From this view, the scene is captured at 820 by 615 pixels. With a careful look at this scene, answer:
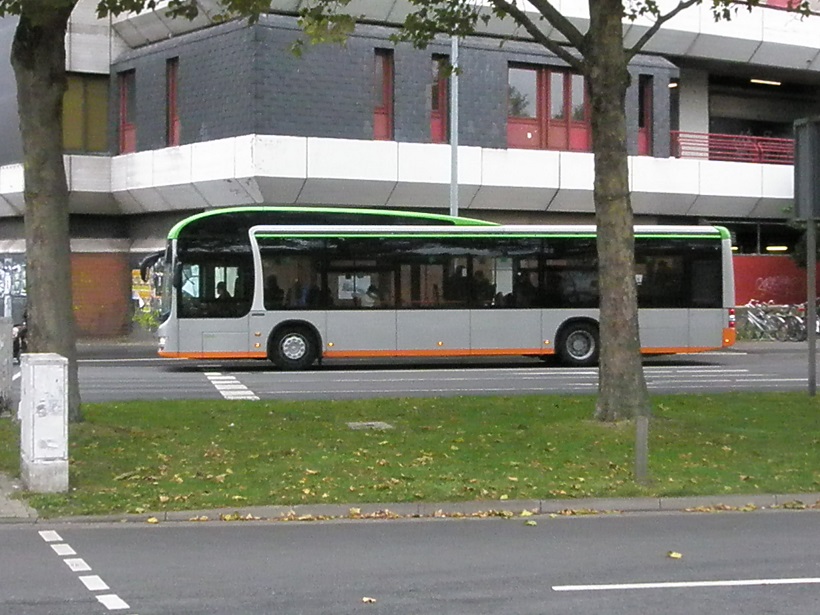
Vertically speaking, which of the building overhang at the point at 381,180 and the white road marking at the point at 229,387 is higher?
the building overhang at the point at 381,180

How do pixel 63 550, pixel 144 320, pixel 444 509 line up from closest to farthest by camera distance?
pixel 63 550
pixel 444 509
pixel 144 320

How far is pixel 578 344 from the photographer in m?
28.0

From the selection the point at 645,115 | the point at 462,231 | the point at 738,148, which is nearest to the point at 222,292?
the point at 462,231

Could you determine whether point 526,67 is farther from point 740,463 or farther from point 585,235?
point 740,463

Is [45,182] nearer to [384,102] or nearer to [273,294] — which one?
[273,294]

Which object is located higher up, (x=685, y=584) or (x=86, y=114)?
(x=86, y=114)

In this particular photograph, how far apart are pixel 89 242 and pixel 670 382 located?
68.8 ft

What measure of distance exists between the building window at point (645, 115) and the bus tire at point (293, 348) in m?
15.9

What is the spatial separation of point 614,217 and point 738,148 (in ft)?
93.8

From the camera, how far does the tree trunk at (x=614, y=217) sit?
14.8 meters

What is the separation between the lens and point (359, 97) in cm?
3450

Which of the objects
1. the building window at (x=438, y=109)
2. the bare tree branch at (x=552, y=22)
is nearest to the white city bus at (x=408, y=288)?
the building window at (x=438, y=109)

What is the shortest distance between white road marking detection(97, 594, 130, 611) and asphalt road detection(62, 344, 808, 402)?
12512mm

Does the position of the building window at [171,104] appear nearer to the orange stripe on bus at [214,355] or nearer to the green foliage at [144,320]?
the green foliage at [144,320]
